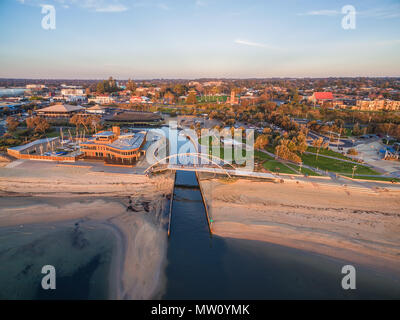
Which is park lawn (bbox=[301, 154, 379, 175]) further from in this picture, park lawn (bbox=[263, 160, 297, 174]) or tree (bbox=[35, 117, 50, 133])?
tree (bbox=[35, 117, 50, 133])

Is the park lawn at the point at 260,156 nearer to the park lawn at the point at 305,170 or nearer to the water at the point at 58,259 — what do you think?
the park lawn at the point at 305,170

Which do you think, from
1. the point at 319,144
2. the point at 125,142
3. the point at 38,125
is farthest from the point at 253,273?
the point at 38,125

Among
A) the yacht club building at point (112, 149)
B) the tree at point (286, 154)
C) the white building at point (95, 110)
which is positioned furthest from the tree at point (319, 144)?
the white building at point (95, 110)

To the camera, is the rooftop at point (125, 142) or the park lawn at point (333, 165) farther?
the rooftop at point (125, 142)

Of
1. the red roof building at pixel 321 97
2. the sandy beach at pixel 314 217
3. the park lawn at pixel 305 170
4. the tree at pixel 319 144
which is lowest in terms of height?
the sandy beach at pixel 314 217
